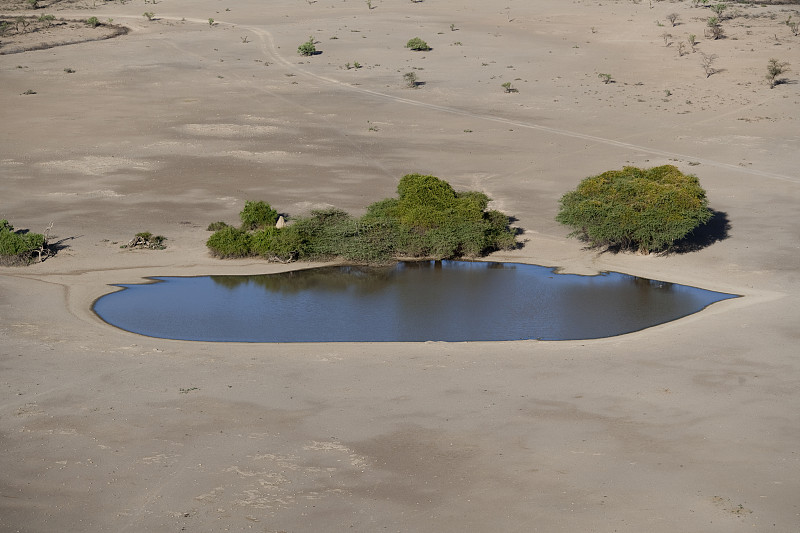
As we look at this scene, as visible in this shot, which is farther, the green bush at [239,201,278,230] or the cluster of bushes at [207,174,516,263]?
the green bush at [239,201,278,230]

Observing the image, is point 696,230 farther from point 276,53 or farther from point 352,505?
point 276,53

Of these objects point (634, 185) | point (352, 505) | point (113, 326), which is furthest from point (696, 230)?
point (352, 505)

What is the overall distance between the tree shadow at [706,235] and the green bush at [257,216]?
15.8 metres

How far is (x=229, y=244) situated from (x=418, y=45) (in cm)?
4113

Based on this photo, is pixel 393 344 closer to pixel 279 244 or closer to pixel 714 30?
pixel 279 244

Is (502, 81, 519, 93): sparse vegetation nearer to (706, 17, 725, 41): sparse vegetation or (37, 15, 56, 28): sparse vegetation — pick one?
(706, 17, 725, 41): sparse vegetation

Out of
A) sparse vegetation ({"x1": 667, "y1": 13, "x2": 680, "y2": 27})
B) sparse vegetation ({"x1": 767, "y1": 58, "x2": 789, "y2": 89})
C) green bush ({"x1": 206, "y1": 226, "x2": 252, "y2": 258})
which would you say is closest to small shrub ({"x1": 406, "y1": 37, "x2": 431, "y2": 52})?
sparse vegetation ({"x1": 667, "y1": 13, "x2": 680, "y2": 27})

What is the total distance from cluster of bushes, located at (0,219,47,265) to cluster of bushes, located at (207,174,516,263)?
6.24 m

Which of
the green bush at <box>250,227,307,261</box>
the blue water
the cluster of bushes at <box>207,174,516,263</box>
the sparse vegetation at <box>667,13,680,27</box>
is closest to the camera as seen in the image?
the blue water

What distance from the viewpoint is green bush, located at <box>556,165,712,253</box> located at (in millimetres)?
38688

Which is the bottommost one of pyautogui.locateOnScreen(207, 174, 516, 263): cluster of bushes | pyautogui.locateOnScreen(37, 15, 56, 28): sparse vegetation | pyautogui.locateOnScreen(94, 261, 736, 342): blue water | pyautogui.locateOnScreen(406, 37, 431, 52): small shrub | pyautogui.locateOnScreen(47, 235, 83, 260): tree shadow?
pyautogui.locateOnScreen(94, 261, 736, 342): blue water

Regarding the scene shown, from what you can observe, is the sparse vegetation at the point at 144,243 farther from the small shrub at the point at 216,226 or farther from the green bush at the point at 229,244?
the small shrub at the point at 216,226

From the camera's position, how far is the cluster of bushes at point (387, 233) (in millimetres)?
39531

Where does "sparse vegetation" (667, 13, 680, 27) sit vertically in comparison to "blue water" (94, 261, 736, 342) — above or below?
above
